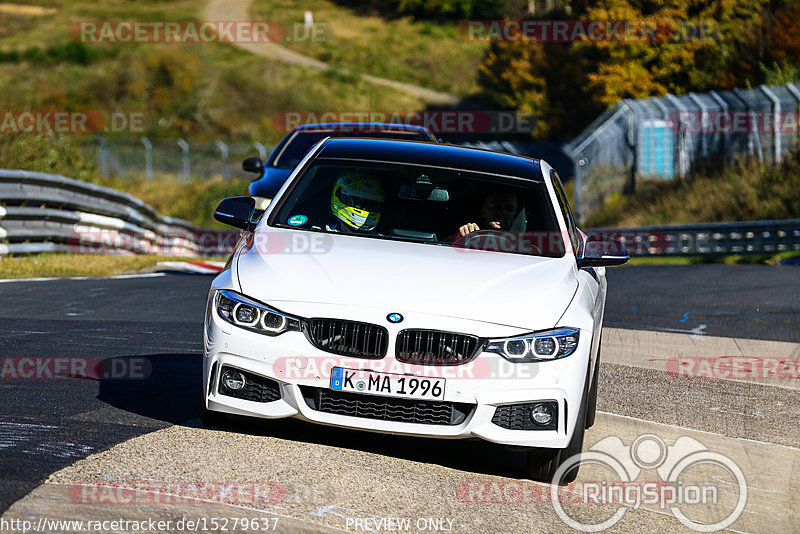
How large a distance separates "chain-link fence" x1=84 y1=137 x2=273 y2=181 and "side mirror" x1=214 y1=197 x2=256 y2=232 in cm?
2877

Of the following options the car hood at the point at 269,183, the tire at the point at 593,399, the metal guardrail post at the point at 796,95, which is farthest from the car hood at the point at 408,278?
the metal guardrail post at the point at 796,95

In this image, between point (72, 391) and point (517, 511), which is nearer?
point (517, 511)

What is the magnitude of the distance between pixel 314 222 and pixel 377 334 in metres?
1.40

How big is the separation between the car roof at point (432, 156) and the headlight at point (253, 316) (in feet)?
5.38

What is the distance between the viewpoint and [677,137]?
97.7 ft

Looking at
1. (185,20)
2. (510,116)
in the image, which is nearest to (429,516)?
(510,116)

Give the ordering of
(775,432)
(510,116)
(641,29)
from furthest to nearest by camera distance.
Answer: (510,116)
(641,29)
(775,432)

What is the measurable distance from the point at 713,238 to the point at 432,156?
1567 centimetres

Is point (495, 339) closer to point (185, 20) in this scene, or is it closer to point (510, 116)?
point (510, 116)

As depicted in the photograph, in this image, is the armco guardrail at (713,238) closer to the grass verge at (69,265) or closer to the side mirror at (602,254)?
the grass verge at (69,265)

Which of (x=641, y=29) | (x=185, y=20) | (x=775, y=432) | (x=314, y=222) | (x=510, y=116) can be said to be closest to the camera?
(x=314, y=222)

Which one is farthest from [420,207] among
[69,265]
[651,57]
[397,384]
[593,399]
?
[651,57]

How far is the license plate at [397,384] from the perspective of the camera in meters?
5.78

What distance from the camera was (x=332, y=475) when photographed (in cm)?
561
